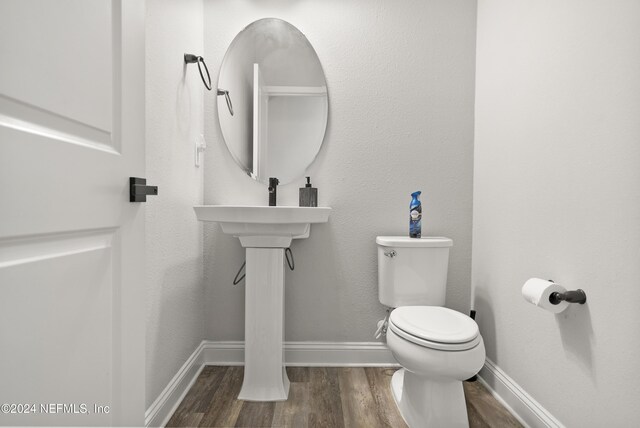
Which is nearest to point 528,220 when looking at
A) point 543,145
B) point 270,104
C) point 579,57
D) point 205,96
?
point 543,145

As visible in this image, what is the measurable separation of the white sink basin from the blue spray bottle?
504mm

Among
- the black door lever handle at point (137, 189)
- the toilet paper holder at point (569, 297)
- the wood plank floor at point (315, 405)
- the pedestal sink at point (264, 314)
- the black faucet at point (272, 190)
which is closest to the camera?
the black door lever handle at point (137, 189)

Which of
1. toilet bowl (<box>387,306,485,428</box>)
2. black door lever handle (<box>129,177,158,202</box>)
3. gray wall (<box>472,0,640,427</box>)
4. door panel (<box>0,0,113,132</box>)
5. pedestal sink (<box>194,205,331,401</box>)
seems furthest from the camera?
pedestal sink (<box>194,205,331,401</box>)

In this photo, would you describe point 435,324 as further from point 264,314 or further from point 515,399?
point 264,314

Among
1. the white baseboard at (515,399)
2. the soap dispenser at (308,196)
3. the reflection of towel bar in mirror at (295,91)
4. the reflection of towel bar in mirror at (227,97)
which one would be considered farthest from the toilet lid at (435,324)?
the reflection of towel bar in mirror at (227,97)

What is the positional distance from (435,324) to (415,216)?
1.96 ft

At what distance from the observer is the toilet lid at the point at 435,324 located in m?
1.29

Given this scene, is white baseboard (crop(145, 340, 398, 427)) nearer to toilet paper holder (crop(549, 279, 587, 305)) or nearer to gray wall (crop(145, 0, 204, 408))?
gray wall (crop(145, 0, 204, 408))

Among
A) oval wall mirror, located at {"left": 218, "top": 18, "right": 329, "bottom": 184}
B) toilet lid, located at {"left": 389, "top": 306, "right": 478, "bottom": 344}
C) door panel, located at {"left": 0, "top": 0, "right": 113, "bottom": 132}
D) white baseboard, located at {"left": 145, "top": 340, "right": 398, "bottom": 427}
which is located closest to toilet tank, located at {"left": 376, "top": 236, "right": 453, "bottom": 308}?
toilet lid, located at {"left": 389, "top": 306, "right": 478, "bottom": 344}

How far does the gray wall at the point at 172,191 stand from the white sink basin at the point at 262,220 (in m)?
0.19

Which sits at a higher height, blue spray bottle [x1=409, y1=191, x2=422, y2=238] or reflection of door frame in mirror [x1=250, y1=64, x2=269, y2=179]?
reflection of door frame in mirror [x1=250, y1=64, x2=269, y2=179]

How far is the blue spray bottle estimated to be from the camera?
72.2 inches

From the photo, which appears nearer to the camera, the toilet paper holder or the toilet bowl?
the toilet paper holder

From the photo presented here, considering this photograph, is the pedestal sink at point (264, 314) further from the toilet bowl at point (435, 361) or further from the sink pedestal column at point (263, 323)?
the toilet bowl at point (435, 361)
